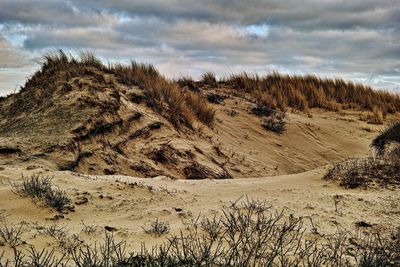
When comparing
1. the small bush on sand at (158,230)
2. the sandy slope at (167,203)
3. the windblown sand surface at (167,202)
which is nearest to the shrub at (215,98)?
the windblown sand surface at (167,202)

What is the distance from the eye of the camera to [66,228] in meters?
4.48

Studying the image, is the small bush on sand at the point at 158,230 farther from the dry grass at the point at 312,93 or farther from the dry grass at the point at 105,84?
the dry grass at the point at 312,93

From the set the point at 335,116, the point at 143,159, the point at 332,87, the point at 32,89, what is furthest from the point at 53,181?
the point at 332,87

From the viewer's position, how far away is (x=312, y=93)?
17.2m

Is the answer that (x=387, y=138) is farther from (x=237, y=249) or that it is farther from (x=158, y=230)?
(x=237, y=249)

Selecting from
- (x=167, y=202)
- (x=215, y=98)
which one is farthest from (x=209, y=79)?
(x=167, y=202)

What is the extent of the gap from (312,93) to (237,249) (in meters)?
14.3

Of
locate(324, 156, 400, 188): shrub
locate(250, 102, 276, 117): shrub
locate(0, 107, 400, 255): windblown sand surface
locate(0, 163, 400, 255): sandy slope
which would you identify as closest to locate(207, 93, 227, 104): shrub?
A: locate(250, 102, 276, 117): shrub

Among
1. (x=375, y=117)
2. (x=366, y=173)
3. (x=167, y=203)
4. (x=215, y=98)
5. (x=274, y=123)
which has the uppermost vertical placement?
(x=215, y=98)

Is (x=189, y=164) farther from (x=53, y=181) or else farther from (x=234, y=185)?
(x=53, y=181)

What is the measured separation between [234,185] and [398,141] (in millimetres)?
6837

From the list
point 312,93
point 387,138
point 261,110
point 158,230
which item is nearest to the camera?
point 158,230

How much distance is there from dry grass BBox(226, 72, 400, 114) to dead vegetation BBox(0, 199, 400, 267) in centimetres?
1057

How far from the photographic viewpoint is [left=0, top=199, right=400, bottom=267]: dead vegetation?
2979mm
